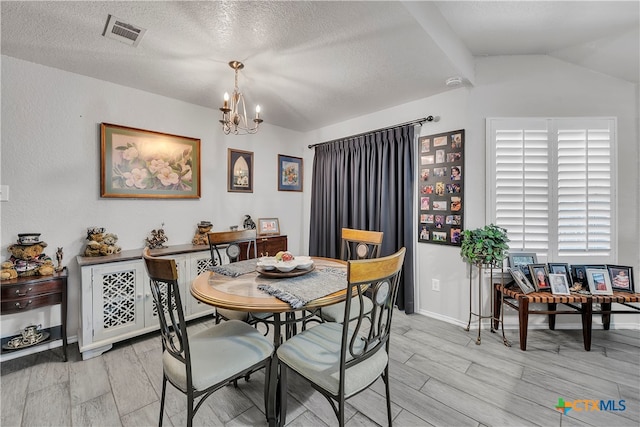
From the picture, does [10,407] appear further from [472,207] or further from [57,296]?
[472,207]

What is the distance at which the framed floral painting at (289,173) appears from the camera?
13.5 ft

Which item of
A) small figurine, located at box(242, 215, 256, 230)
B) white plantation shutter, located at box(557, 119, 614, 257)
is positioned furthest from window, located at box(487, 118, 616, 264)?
small figurine, located at box(242, 215, 256, 230)

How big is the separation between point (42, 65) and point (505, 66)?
14.1ft

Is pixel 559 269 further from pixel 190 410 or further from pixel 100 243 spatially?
pixel 100 243

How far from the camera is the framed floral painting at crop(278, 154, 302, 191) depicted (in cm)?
411

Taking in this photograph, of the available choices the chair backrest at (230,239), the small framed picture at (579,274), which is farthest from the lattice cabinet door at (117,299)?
the small framed picture at (579,274)

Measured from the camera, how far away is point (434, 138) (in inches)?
116

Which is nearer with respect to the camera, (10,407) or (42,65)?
(10,407)

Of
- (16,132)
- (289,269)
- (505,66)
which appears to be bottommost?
(289,269)

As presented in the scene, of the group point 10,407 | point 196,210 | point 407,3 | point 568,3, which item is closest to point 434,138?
point 568,3

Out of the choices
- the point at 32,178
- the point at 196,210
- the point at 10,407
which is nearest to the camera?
the point at 10,407

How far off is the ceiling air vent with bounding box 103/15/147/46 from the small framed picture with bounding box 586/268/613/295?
418 centimetres

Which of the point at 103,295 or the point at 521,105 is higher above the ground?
the point at 521,105

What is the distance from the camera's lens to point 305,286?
1565 millimetres
